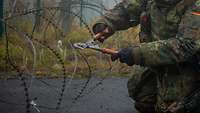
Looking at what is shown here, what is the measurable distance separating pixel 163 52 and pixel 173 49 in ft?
0.26

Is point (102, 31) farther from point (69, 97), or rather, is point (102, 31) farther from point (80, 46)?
point (69, 97)

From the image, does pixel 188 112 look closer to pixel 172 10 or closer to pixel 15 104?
pixel 172 10

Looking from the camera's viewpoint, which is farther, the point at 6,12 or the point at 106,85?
the point at 6,12

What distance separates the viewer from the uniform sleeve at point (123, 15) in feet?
15.6

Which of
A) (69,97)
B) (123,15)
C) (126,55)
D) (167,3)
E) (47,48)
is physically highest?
(167,3)

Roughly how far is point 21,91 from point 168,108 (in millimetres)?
1905

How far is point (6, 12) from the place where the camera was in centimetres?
750

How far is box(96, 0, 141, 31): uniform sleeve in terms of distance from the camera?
4766 millimetres

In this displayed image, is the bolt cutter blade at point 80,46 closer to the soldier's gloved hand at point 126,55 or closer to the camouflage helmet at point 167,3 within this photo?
the soldier's gloved hand at point 126,55

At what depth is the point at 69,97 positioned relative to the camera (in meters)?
5.41

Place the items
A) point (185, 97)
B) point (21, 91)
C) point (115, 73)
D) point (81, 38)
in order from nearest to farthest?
point (185, 97), point (21, 91), point (115, 73), point (81, 38)

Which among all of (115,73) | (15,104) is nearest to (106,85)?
(115,73)

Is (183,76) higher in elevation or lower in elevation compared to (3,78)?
higher

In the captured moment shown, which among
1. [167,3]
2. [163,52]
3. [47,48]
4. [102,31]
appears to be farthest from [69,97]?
[47,48]
